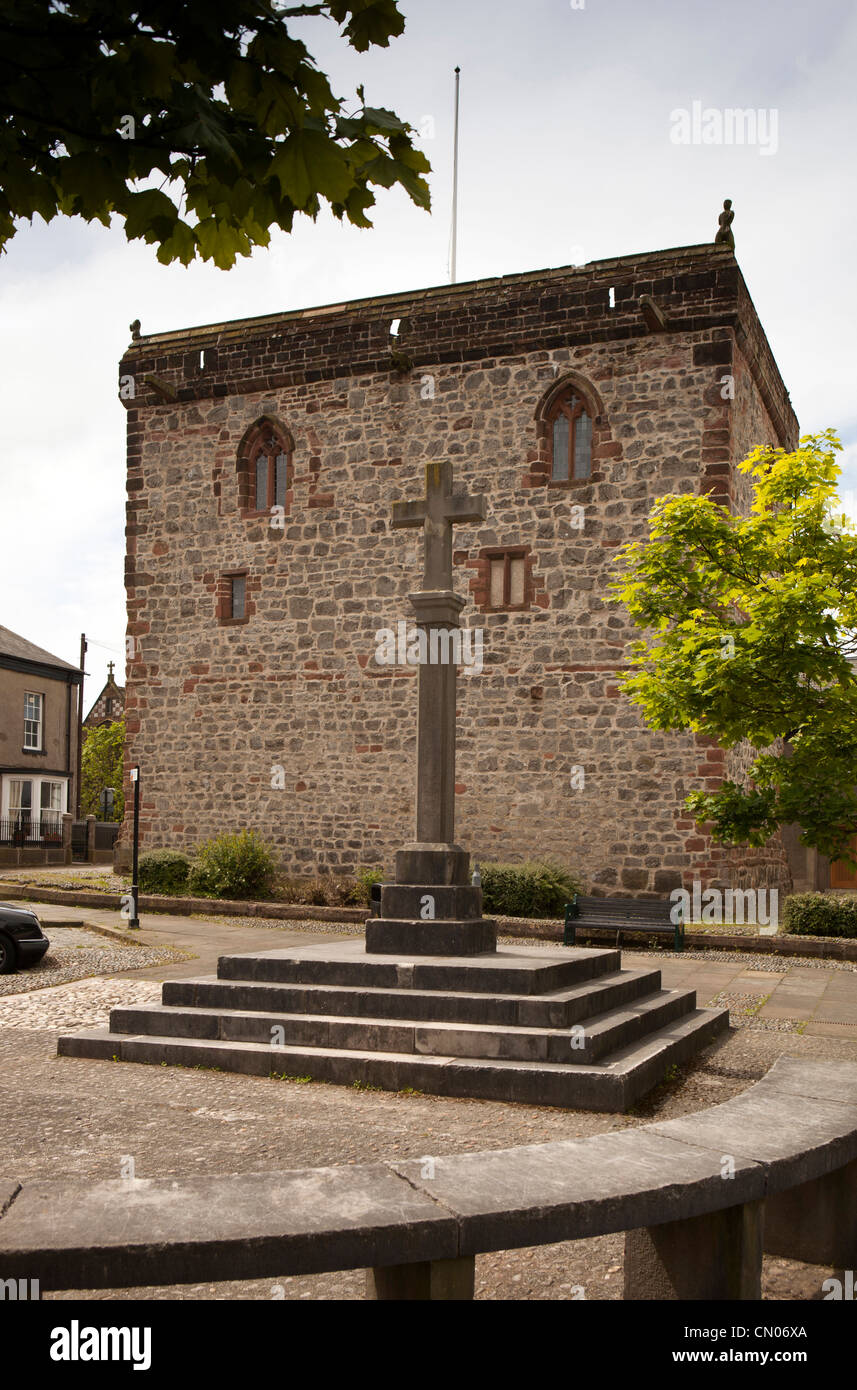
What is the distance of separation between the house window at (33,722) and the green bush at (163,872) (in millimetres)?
18212

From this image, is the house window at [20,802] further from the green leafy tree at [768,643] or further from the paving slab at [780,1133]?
the paving slab at [780,1133]

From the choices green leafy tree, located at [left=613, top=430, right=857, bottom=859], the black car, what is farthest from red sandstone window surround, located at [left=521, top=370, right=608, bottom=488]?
the black car

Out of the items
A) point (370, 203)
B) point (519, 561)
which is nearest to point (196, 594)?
point (519, 561)

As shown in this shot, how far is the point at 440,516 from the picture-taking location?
9.33m

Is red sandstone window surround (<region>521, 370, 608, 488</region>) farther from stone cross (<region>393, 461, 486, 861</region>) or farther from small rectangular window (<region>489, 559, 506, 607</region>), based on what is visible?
stone cross (<region>393, 461, 486, 861</region>)

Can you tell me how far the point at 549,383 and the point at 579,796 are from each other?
627cm

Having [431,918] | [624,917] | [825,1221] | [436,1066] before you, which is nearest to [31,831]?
[624,917]

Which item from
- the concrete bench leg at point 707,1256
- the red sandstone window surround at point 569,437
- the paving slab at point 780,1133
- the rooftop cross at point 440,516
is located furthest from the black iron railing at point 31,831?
the concrete bench leg at point 707,1256

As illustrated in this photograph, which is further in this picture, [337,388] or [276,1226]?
[337,388]

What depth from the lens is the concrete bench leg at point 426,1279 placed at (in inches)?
115

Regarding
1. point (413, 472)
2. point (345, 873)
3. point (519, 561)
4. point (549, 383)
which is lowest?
point (345, 873)

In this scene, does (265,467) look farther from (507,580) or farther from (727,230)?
(727,230)
